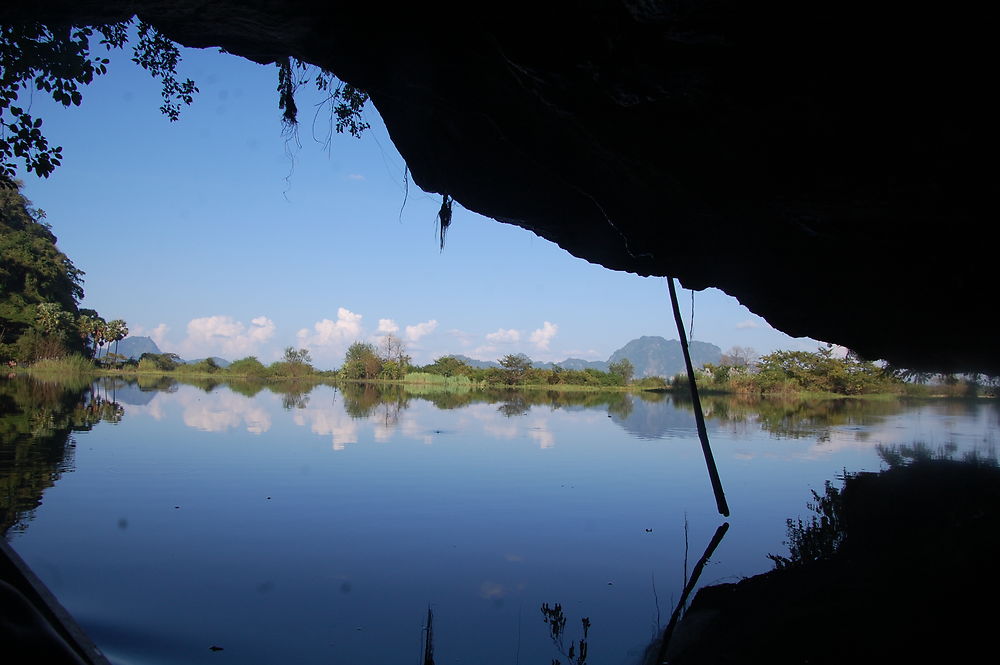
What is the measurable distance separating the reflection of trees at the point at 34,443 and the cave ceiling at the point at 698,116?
5.40 meters

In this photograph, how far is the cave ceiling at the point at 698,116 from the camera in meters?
3.93

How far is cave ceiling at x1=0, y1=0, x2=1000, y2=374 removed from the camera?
3.93 metres

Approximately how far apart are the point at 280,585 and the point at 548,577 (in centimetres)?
242

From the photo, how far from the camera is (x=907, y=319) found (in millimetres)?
10227

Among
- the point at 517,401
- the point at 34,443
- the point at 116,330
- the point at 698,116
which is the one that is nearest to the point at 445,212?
the point at 698,116

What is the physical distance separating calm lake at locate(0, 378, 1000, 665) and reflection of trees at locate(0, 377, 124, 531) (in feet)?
0.20

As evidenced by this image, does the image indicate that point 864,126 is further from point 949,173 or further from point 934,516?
point 934,516

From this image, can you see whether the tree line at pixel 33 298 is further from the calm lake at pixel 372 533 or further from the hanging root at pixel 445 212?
the hanging root at pixel 445 212

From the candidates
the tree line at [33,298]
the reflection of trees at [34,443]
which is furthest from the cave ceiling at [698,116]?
the tree line at [33,298]

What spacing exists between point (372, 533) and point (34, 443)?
27.8ft

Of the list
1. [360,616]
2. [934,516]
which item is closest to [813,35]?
[360,616]

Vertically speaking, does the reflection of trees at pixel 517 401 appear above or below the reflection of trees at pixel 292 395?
below

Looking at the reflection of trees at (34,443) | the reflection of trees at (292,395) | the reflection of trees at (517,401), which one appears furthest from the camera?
the reflection of trees at (517,401)

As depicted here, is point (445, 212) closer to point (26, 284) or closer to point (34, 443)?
point (34, 443)
